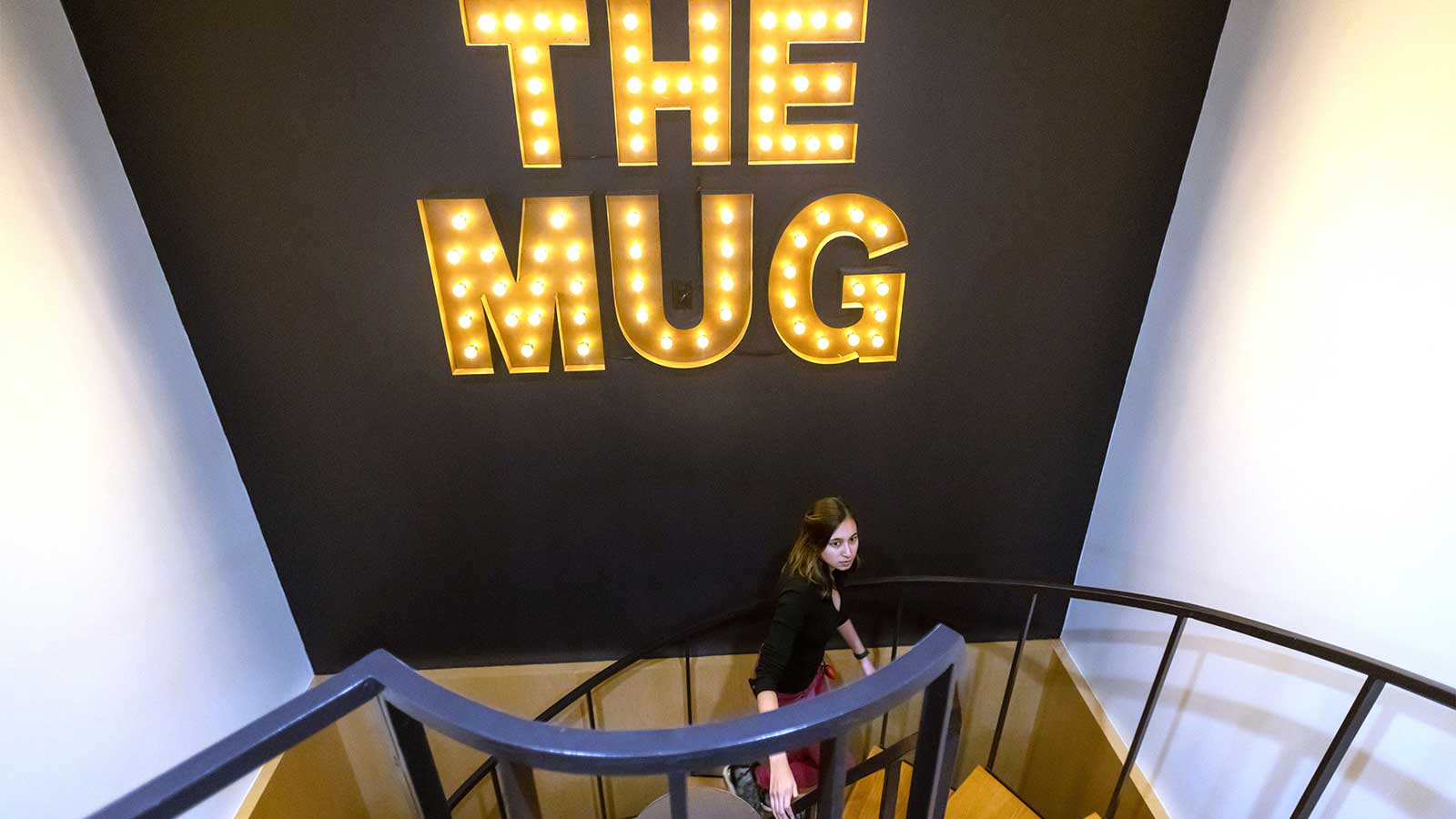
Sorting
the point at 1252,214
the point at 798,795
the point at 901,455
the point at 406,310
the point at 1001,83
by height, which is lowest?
the point at 798,795

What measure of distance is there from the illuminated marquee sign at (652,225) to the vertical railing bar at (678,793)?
188 centimetres

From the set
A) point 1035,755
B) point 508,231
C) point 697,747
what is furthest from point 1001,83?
point 1035,755

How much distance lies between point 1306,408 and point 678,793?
2091 millimetres

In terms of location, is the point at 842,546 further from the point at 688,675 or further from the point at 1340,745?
the point at 688,675

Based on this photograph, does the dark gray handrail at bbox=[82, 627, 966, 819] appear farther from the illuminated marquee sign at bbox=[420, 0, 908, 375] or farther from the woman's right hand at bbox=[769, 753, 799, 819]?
the illuminated marquee sign at bbox=[420, 0, 908, 375]

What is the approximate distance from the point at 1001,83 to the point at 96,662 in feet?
10.8

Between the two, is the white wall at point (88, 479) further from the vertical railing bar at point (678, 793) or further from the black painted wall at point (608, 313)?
the vertical railing bar at point (678, 793)

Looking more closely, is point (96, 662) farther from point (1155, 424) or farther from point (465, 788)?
point (1155, 424)

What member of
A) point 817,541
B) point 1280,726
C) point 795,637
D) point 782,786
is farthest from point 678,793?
point 1280,726

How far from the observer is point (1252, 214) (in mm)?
2209

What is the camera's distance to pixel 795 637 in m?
2.41

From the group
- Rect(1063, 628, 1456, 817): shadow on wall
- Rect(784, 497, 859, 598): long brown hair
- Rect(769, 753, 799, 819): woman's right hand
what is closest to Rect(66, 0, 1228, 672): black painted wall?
Rect(784, 497, 859, 598): long brown hair

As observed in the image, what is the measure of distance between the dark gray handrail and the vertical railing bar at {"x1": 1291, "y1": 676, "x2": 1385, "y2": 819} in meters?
1.53

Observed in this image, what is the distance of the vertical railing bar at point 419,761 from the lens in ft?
3.04
